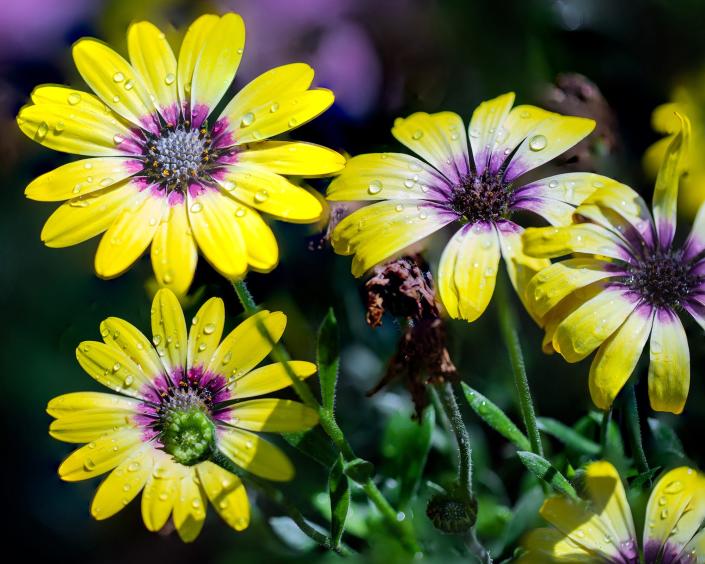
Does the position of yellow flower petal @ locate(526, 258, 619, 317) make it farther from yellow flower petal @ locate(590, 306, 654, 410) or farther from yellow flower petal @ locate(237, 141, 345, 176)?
yellow flower petal @ locate(237, 141, 345, 176)

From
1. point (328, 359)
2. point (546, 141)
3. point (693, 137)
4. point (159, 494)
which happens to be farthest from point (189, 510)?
point (693, 137)

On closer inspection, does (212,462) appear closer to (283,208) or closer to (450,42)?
(283,208)

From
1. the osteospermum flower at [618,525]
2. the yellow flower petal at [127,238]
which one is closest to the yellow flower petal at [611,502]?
the osteospermum flower at [618,525]

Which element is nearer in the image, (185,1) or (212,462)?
(212,462)

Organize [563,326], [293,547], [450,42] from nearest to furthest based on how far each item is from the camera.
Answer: [563,326] < [293,547] < [450,42]

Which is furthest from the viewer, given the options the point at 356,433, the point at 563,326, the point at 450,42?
the point at 450,42

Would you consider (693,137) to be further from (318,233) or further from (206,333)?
(206,333)

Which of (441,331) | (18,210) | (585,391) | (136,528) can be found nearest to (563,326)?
(441,331)
